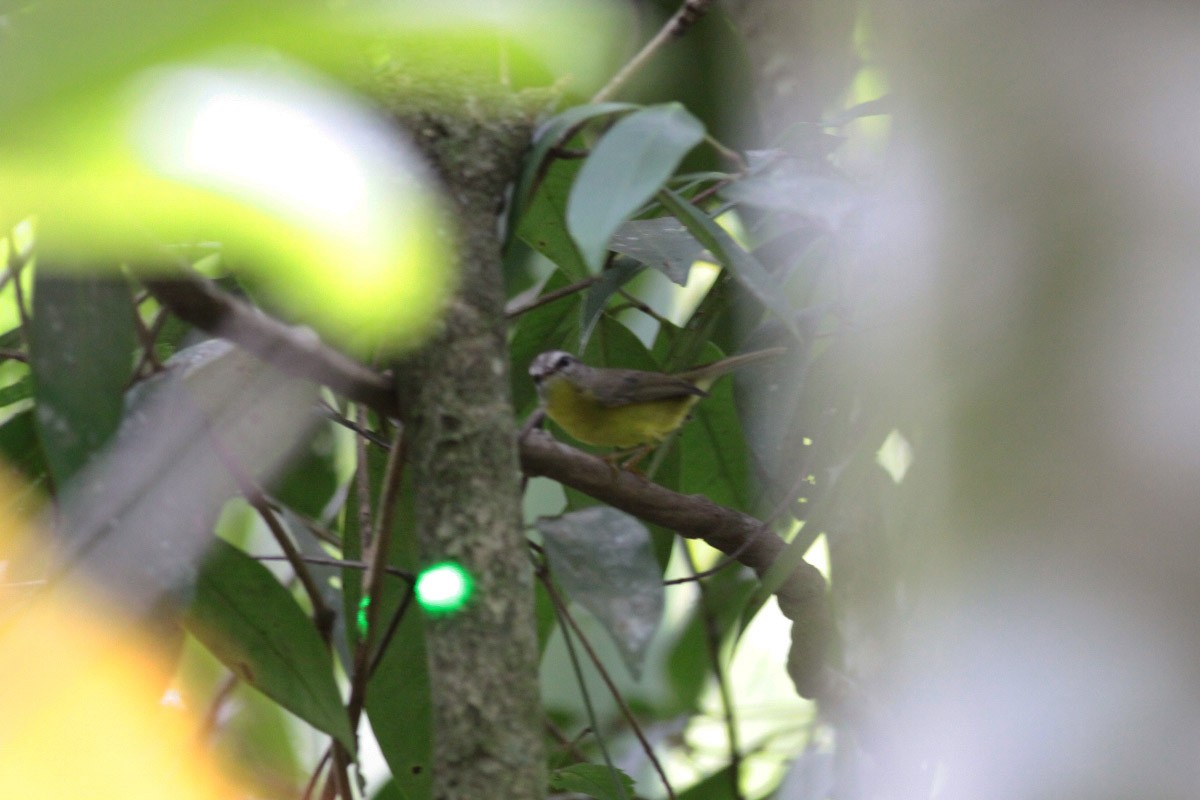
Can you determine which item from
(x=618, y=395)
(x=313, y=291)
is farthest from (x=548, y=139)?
(x=618, y=395)

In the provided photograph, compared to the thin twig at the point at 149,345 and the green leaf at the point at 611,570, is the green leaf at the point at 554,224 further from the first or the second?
the thin twig at the point at 149,345

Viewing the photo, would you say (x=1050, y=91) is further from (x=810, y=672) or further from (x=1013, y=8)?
(x=810, y=672)

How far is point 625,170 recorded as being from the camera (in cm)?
85

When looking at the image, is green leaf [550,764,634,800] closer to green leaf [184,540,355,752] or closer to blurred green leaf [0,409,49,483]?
green leaf [184,540,355,752]

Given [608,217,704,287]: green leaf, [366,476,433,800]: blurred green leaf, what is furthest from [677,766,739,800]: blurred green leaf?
[608,217,704,287]: green leaf

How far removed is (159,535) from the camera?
95 centimetres

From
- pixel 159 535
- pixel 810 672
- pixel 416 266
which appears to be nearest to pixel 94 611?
pixel 159 535

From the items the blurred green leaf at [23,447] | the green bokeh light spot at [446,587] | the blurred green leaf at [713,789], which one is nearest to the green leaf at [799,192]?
the green bokeh light spot at [446,587]

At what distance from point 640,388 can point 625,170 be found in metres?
1.30

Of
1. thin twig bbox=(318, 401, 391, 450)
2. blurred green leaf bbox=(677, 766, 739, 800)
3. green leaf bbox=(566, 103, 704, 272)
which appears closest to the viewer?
green leaf bbox=(566, 103, 704, 272)

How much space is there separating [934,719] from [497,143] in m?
0.71

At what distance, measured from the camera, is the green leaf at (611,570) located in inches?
47.8

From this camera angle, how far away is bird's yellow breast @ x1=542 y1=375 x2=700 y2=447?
7.51ft

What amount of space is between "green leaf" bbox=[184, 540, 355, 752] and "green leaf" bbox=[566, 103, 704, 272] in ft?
2.05
